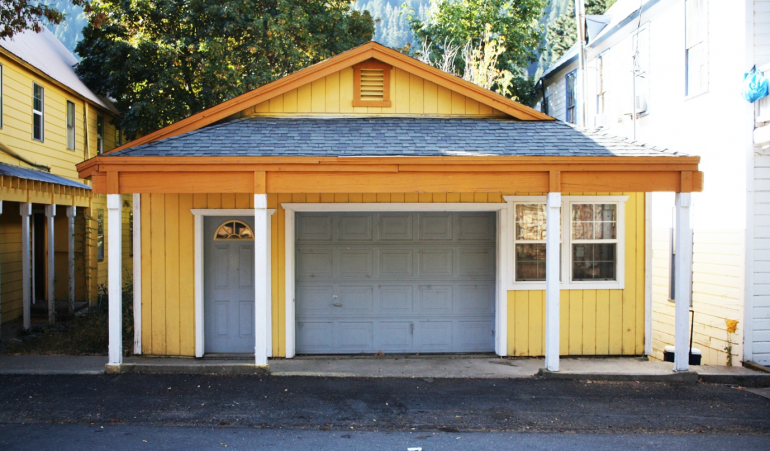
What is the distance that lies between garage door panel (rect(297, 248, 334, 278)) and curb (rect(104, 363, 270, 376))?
5.55ft

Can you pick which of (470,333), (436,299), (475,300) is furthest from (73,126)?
(470,333)

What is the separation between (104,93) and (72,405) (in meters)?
13.7

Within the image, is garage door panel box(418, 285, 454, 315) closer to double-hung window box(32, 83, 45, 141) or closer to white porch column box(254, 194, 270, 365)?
white porch column box(254, 194, 270, 365)

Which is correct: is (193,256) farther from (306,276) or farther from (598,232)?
(598,232)

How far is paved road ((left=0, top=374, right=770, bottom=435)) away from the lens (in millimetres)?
5824

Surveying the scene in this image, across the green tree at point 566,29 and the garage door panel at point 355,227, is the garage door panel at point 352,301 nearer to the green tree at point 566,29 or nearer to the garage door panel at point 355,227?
the garage door panel at point 355,227

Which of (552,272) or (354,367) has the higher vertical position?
(552,272)

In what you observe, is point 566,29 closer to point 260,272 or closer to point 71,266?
point 71,266

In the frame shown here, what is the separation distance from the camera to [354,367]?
7.75m

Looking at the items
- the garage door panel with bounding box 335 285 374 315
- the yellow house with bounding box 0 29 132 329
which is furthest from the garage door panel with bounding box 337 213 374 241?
the yellow house with bounding box 0 29 132 329

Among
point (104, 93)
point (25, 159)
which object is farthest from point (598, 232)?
point (104, 93)

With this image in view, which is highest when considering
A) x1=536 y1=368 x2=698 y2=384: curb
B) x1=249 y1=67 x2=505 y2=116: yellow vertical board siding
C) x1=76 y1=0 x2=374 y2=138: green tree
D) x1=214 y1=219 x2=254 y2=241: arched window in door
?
x1=76 y1=0 x2=374 y2=138: green tree

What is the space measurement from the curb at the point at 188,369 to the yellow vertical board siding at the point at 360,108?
12.7 ft

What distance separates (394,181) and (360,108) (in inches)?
83.9
